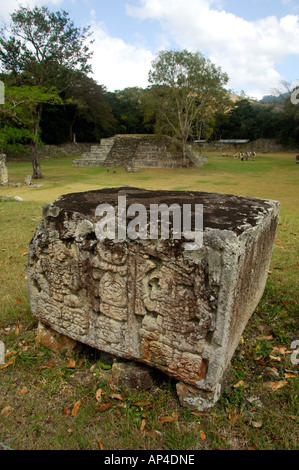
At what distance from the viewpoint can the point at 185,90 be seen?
2162cm

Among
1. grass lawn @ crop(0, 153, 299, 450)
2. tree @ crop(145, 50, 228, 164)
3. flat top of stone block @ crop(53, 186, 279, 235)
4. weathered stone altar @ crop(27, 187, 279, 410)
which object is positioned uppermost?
tree @ crop(145, 50, 228, 164)

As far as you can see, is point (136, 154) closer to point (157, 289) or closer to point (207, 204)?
point (207, 204)

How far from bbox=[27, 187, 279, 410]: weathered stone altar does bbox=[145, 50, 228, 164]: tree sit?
20605 millimetres

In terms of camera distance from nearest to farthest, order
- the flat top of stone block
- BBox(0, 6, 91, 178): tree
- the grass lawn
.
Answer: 1. the grass lawn
2. the flat top of stone block
3. BBox(0, 6, 91, 178): tree

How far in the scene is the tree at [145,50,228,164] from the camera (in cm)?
2088

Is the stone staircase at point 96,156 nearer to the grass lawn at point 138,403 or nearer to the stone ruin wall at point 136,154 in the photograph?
the stone ruin wall at point 136,154

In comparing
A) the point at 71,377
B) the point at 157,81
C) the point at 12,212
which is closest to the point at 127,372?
the point at 71,377

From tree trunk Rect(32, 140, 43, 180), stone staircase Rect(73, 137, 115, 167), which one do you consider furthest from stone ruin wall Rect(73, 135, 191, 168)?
tree trunk Rect(32, 140, 43, 180)

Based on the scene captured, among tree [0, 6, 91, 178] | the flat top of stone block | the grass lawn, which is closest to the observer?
the grass lawn

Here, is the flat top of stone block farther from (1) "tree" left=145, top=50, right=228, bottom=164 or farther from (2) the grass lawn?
(1) "tree" left=145, top=50, right=228, bottom=164

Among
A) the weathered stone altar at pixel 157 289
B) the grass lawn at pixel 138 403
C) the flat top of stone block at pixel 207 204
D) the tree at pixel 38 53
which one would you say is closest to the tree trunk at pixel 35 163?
the tree at pixel 38 53

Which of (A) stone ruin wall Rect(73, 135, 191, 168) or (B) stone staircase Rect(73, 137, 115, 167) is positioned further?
(B) stone staircase Rect(73, 137, 115, 167)

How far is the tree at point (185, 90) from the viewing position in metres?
20.9
